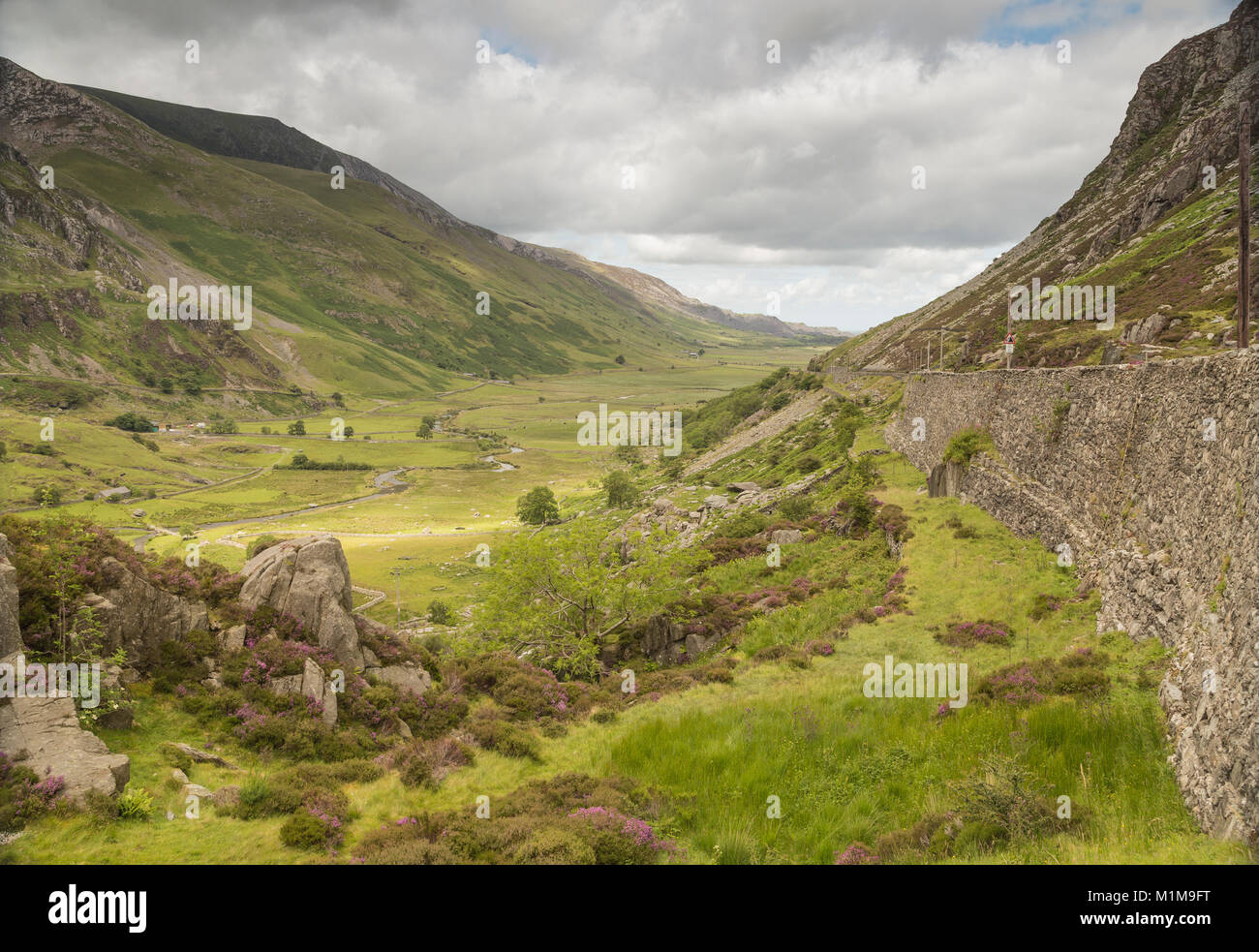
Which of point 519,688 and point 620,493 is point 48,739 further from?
point 620,493

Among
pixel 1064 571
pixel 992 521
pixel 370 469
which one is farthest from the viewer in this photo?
pixel 370 469

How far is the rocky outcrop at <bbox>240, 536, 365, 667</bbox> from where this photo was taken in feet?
66.8

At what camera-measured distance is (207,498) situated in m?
144

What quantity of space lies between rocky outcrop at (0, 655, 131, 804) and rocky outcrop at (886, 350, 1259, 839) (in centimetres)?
1938

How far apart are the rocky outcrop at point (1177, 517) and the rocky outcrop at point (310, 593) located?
21802 millimetres

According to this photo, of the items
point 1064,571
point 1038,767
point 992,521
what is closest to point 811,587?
point 992,521

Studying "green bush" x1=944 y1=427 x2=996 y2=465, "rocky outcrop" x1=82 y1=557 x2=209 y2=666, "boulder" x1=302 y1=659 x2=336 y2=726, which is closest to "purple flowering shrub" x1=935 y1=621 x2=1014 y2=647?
"green bush" x1=944 y1=427 x2=996 y2=465

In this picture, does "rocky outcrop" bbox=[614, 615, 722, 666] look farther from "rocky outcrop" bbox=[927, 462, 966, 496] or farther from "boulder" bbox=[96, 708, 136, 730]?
"boulder" bbox=[96, 708, 136, 730]

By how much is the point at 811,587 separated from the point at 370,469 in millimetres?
176192

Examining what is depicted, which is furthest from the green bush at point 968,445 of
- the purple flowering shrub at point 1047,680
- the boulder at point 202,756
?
the boulder at point 202,756

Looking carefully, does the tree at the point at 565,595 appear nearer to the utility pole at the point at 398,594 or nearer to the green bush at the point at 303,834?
the green bush at the point at 303,834

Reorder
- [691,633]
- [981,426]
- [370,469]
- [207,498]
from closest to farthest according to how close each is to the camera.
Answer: [691,633]
[981,426]
[207,498]
[370,469]

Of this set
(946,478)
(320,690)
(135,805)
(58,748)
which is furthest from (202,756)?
(946,478)
